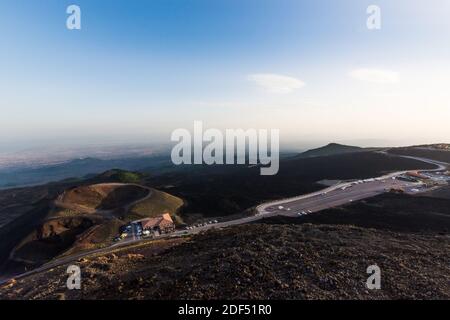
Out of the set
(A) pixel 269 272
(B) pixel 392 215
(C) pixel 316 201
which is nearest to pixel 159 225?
(C) pixel 316 201

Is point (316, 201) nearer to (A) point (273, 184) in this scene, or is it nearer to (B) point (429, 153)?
(A) point (273, 184)

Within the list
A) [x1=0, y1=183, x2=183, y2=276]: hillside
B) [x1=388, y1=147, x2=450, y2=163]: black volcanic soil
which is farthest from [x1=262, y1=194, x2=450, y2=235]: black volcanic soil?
[x1=388, y1=147, x2=450, y2=163]: black volcanic soil

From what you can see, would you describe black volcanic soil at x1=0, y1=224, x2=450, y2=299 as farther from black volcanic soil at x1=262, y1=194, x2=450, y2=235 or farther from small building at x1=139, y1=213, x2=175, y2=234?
small building at x1=139, y1=213, x2=175, y2=234

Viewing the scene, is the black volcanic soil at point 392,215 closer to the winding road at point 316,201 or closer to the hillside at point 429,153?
the winding road at point 316,201

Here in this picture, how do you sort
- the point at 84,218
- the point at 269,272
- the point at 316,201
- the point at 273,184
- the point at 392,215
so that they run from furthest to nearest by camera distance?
the point at 273,184, the point at 316,201, the point at 84,218, the point at 392,215, the point at 269,272

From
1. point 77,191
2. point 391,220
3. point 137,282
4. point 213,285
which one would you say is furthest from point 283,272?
point 77,191

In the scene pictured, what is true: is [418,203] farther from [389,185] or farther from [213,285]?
[213,285]
